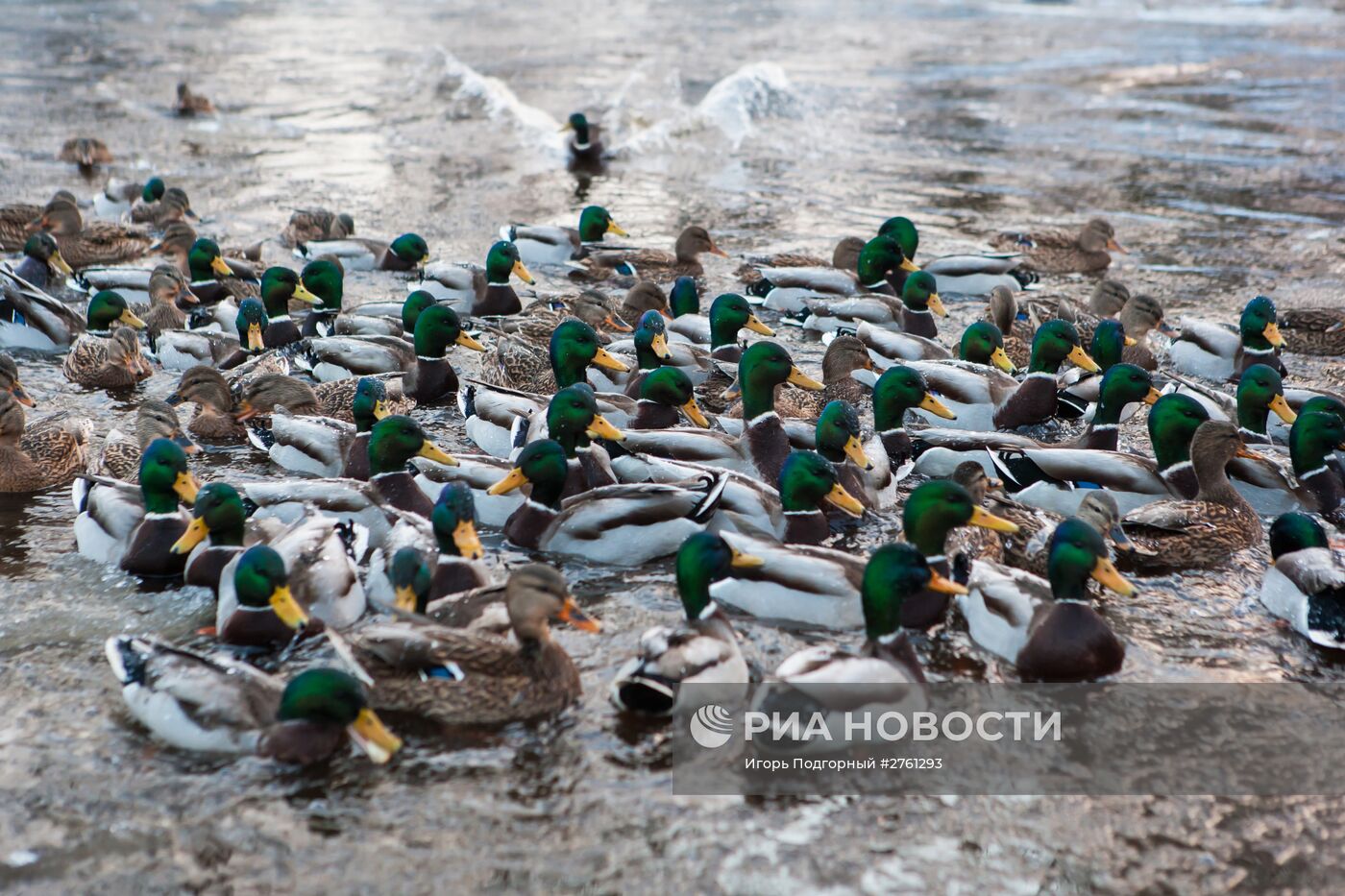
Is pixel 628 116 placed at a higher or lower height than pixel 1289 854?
higher

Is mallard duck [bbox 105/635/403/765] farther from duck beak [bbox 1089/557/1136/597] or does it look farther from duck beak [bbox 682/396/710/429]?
duck beak [bbox 682/396/710/429]

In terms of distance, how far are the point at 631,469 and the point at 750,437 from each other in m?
0.83

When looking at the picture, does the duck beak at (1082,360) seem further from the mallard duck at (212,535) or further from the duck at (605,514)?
the mallard duck at (212,535)

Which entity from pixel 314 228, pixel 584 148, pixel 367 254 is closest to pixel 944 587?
pixel 367 254

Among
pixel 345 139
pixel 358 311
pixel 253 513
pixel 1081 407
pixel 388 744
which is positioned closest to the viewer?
pixel 388 744

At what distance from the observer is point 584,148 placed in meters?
17.3

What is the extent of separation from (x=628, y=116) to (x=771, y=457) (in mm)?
13549

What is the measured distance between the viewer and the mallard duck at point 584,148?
679 inches

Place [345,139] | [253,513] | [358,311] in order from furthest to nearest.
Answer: [345,139], [358,311], [253,513]

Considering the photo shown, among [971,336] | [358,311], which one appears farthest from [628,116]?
[971,336]

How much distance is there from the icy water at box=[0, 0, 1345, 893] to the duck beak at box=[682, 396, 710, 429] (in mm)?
1475

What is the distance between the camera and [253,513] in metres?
6.93

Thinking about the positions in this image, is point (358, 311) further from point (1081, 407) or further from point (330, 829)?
point (330, 829)

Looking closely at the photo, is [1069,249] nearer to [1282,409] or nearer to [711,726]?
[1282,409]
